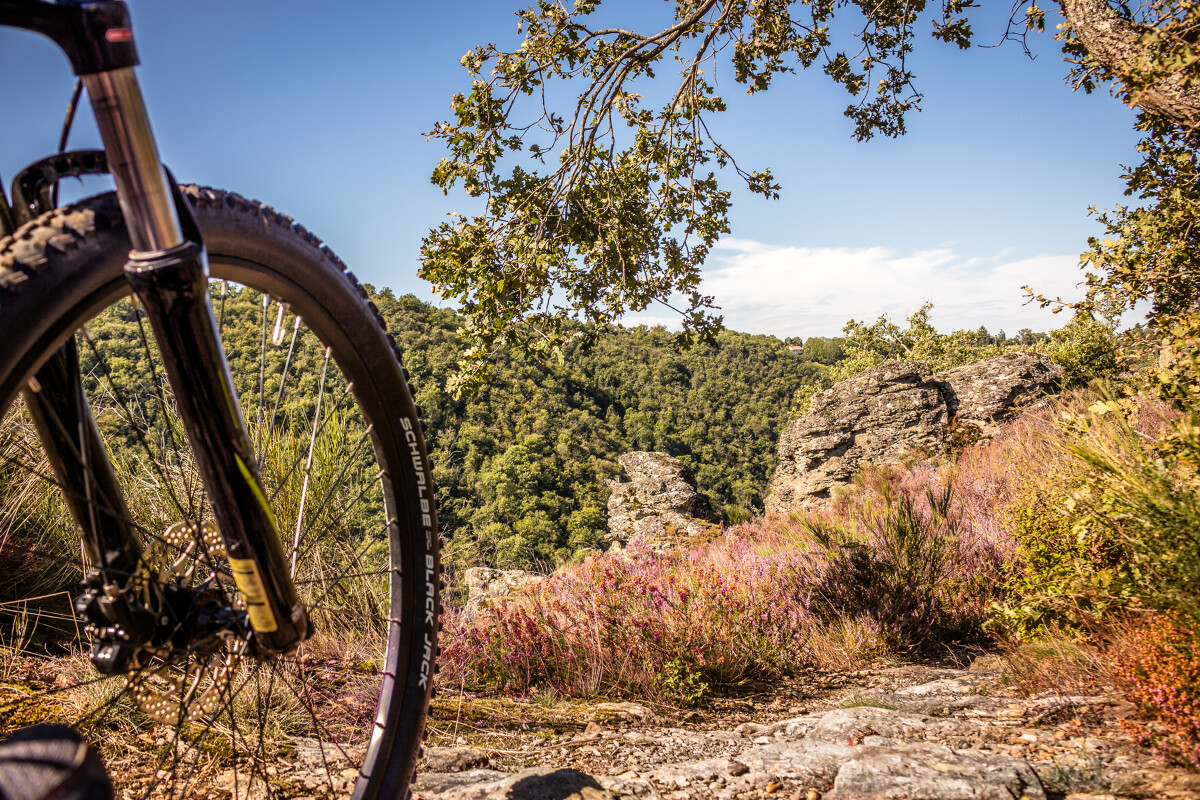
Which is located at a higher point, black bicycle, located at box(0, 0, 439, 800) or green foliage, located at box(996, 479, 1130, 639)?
black bicycle, located at box(0, 0, 439, 800)

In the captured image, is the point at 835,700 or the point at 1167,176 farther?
the point at 1167,176

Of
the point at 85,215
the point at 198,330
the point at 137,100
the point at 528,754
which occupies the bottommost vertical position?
the point at 528,754

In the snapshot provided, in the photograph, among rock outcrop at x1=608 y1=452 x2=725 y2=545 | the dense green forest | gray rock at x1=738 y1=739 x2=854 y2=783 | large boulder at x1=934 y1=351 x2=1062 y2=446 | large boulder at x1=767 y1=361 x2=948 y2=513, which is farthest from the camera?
the dense green forest

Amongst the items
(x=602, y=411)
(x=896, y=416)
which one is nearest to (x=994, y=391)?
(x=896, y=416)

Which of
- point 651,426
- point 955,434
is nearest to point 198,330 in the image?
point 955,434

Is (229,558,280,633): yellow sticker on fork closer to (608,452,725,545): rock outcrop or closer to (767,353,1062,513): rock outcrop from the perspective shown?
(608,452,725,545): rock outcrop

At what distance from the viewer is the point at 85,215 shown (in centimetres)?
88

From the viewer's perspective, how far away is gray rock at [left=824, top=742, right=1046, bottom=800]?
162 centimetres

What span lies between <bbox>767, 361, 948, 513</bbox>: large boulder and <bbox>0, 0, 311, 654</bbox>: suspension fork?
45.8 ft

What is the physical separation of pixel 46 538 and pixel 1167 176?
6953mm

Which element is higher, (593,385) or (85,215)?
(593,385)

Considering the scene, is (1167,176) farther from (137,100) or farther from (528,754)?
(137,100)

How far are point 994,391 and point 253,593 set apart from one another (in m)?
15.5

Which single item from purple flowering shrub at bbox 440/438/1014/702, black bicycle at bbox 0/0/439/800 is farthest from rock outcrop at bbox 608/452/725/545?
black bicycle at bbox 0/0/439/800
